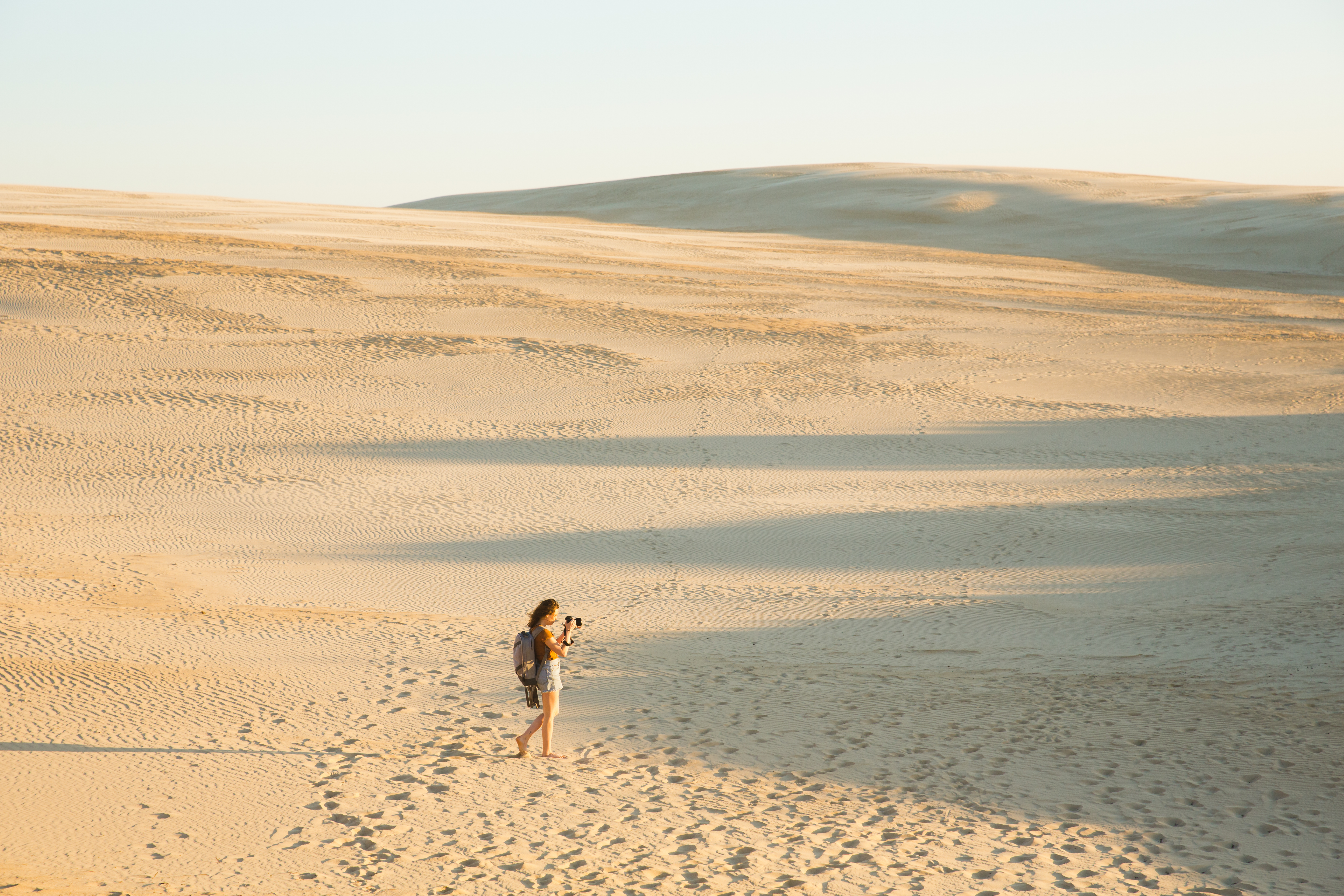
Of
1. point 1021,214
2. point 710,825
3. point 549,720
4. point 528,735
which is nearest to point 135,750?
point 528,735

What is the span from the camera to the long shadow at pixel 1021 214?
31250 mm

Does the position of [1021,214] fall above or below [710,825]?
above

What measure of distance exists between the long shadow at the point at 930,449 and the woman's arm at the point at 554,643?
7.64 m

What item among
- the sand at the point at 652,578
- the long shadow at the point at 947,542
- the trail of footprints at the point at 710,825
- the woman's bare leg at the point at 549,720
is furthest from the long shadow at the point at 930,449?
the woman's bare leg at the point at 549,720

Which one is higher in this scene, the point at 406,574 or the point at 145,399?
the point at 145,399

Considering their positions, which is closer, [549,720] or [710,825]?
[710,825]

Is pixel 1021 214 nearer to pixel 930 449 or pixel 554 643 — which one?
pixel 930 449

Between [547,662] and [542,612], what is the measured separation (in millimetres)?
271

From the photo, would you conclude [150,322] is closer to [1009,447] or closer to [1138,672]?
[1009,447]

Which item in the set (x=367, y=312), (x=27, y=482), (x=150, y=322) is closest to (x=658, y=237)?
(x=367, y=312)

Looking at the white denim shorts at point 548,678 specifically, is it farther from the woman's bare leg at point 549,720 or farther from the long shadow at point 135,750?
the long shadow at point 135,750

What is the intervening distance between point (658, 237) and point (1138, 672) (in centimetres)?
2491

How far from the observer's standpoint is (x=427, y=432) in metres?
14.4

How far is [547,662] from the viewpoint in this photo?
18.6 feet
